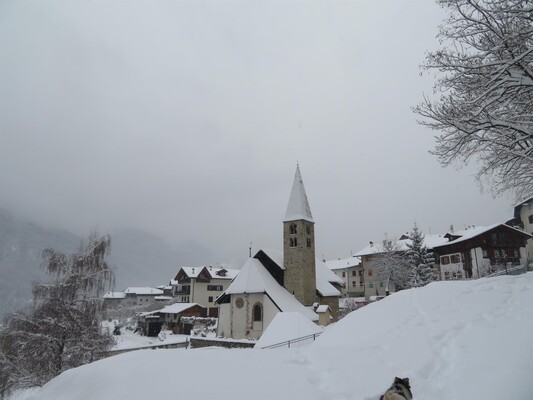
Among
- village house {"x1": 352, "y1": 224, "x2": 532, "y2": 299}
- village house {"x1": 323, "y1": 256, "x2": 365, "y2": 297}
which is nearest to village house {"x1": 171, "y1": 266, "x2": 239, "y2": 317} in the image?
village house {"x1": 323, "y1": 256, "x2": 365, "y2": 297}

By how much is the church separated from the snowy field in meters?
26.6

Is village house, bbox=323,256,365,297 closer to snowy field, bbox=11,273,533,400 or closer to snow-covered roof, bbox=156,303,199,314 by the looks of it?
snow-covered roof, bbox=156,303,199,314

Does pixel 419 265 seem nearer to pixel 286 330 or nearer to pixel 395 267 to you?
pixel 395 267

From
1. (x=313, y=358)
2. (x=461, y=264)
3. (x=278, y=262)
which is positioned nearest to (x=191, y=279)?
(x=278, y=262)

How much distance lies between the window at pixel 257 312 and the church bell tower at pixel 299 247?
19.4 ft

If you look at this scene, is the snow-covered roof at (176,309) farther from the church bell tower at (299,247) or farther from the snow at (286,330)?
the snow at (286,330)

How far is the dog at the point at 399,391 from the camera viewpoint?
5.95 metres

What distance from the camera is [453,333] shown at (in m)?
8.64

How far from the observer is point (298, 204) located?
1715 inches

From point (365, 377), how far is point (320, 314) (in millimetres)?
32517

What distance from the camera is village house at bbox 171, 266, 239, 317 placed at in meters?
73.1

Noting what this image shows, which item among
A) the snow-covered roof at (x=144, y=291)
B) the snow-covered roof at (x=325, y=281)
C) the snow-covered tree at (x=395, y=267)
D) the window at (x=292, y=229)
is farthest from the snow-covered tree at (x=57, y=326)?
the snow-covered roof at (x=144, y=291)

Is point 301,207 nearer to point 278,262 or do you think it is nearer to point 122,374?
point 278,262

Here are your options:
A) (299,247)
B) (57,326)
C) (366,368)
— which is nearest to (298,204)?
(299,247)
